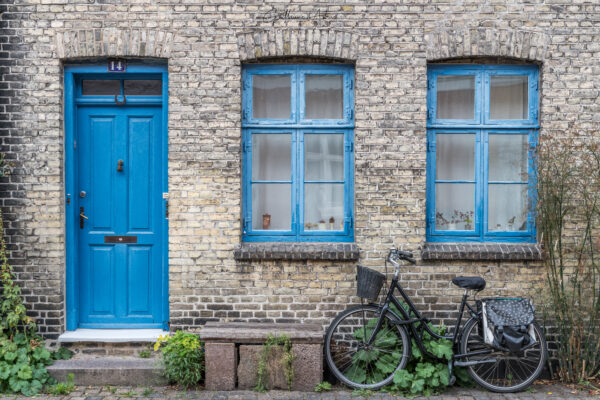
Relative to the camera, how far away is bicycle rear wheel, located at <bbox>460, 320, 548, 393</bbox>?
5660 millimetres

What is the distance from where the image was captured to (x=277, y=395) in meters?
5.52

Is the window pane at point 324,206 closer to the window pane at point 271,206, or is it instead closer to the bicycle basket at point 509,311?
the window pane at point 271,206

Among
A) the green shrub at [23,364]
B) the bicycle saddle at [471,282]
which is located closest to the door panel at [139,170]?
the green shrub at [23,364]

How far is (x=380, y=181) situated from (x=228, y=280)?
197cm

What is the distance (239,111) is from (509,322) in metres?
3.49

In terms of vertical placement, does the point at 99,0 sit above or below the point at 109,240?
above

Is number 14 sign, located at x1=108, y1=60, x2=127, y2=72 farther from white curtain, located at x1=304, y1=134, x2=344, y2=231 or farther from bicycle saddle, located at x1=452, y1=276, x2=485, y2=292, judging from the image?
bicycle saddle, located at x1=452, y1=276, x2=485, y2=292

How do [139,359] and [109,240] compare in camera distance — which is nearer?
[139,359]

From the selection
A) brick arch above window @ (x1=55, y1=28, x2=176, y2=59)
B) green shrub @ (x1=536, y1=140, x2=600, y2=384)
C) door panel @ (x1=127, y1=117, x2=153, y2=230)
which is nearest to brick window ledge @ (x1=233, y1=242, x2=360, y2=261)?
door panel @ (x1=127, y1=117, x2=153, y2=230)

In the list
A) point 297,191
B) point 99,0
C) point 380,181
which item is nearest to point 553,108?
point 380,181

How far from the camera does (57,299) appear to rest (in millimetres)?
6238

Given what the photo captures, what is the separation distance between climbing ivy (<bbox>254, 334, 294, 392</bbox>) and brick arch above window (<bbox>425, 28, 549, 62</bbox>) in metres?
3.42

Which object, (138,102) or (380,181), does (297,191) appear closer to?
(380,181)

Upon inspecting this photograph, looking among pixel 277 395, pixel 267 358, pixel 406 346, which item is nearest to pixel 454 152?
pixel 406 346
